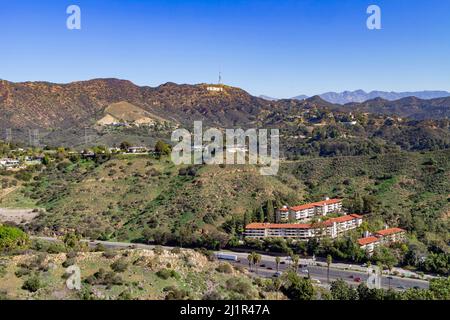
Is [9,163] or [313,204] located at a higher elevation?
[9,163]

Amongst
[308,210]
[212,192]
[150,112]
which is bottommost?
[308,210]

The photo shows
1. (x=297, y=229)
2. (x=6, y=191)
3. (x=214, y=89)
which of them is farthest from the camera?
(x=214, y=89)

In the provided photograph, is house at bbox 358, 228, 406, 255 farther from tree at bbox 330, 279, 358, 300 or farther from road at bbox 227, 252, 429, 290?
tree at bbox 330, 279, 358, 300

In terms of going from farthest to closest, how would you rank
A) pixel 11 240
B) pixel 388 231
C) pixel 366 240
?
pixel 388 231, pixel 366 240, pixel 11 240

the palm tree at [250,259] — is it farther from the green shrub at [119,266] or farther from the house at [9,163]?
the house at [9,163]

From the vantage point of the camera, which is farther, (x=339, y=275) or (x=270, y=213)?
(x=270, y=213)

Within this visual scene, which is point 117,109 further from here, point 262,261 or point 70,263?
point 70,263

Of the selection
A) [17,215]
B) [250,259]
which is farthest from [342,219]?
[17,215]

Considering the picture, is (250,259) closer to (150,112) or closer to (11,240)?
(11,240)
